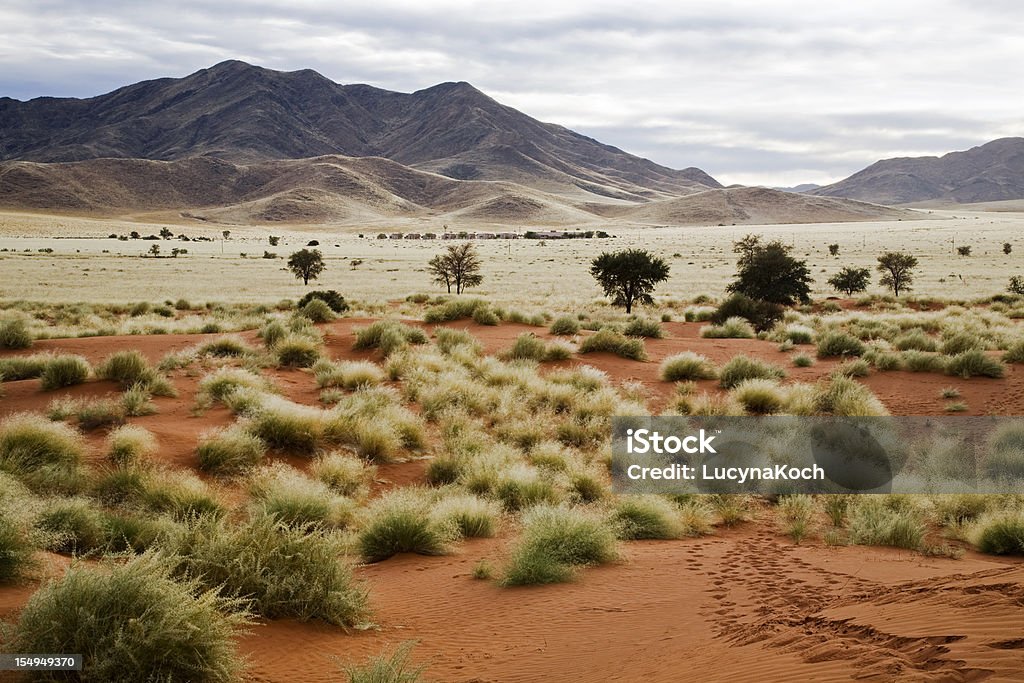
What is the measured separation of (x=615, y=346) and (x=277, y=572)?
1633 cm

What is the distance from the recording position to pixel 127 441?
35.3 feet

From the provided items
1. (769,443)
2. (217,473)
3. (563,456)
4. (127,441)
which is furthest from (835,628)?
(127,441)

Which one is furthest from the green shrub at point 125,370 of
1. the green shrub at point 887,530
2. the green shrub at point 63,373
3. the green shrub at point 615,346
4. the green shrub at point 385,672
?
the green shrub at point 887,530

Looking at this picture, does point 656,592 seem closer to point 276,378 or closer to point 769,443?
point 769,443

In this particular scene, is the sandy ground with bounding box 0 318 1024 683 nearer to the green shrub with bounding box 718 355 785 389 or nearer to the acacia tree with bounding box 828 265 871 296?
the green shrub with bounding box 718 355 785 389

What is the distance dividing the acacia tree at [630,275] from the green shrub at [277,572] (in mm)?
32468

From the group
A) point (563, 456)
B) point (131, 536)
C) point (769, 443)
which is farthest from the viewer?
point (769, 443)

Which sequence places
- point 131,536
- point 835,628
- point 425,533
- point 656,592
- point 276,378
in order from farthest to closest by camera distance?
point 276,378 → point 425,533 → point 131,536 → point 656,592 → point 835,628

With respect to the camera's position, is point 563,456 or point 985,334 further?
point 985,334

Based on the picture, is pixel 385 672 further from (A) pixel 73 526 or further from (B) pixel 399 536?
(A) pixel 73 526

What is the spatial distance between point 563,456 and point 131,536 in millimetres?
6412

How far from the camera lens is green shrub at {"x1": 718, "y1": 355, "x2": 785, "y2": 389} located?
1791 cm

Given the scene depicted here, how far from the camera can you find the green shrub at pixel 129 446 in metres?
10.5

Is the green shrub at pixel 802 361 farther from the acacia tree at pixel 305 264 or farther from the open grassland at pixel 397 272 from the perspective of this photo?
the acacia tree at pixel 305 264
